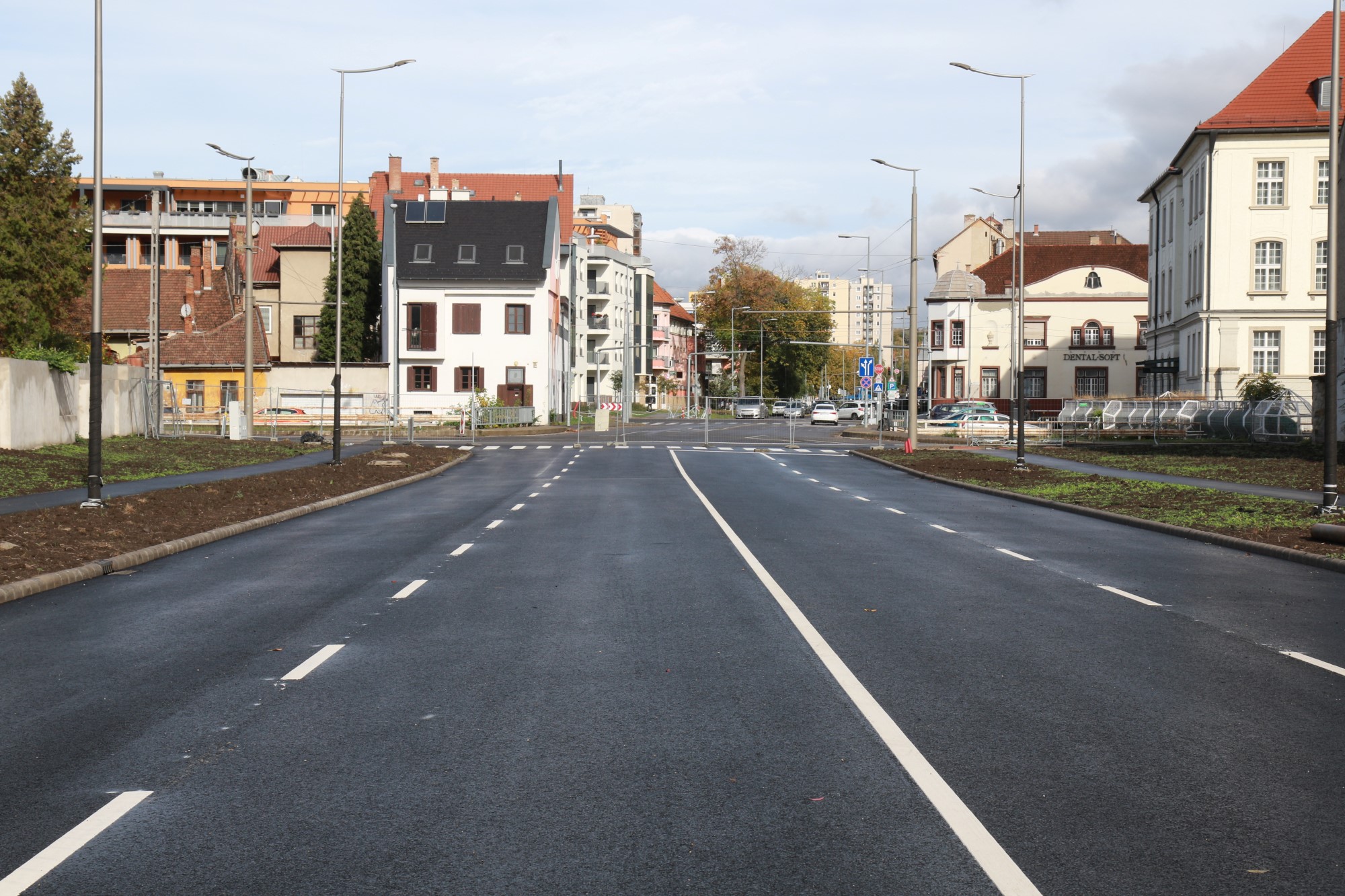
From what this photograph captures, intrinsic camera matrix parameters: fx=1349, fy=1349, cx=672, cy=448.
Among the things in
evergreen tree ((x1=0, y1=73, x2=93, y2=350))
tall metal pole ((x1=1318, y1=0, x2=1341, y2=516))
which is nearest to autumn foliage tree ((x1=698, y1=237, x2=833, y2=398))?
evergreen tree ((x1=0, y1=73, x2=93, y2=350))

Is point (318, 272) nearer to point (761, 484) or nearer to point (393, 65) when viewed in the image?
point (393, 65)

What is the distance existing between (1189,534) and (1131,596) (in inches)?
295

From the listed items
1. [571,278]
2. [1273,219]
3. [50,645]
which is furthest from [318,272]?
[50,645]

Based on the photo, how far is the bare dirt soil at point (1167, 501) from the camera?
1825 cm

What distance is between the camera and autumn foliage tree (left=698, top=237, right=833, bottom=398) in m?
126

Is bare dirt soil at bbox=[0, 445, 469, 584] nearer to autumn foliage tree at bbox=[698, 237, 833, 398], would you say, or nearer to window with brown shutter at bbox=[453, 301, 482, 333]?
window with brown shutter at bbox=[453, 301, 482, 333]

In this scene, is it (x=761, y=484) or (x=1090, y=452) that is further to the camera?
(x=1090, y=452)

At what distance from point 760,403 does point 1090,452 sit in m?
55.4

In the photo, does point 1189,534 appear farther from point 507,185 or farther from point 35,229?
point 507,185

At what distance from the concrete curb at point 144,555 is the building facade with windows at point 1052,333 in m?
79.8

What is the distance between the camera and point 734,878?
4570 millimetres

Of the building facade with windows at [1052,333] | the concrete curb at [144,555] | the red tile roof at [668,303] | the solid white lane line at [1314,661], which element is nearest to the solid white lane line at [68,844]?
the solid white lane line at [1314,661]

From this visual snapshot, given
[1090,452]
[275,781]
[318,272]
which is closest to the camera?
[275,781]

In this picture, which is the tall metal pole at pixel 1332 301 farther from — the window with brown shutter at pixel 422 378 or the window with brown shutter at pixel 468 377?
the window with brown shutter at pixel 422 378
